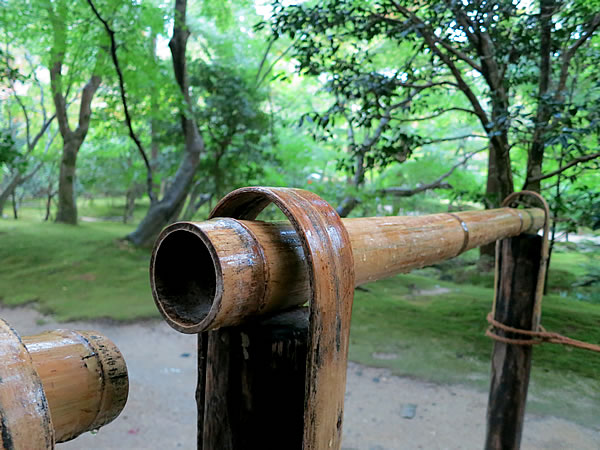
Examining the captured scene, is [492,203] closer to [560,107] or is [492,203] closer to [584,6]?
[560,107]

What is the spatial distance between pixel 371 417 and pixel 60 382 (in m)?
3.54

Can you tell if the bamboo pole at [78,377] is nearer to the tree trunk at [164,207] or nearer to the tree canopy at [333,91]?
the tree canopy at [333,91]

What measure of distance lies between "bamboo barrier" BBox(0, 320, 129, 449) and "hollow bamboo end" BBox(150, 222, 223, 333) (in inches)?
3.7

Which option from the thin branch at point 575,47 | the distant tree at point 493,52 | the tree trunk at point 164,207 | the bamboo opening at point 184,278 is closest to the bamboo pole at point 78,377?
the bamboo opening at point 184,278

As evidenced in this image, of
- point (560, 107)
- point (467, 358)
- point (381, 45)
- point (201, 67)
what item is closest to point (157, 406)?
point (467, 358)

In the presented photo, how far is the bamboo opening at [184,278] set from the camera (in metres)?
0.64

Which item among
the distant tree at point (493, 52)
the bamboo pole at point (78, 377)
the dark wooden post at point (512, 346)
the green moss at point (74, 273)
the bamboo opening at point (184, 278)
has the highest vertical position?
the distant tree at point (493, 52)

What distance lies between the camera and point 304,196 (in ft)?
2.20

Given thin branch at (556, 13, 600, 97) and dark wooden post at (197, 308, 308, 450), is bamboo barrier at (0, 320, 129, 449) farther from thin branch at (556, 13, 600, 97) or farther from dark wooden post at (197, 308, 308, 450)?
thin branch at (556, 13, 600, 97)

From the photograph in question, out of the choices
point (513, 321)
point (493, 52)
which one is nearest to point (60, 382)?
point (513, 321)

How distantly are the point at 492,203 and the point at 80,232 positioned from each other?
8.48 meters

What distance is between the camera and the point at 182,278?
69 centimetres

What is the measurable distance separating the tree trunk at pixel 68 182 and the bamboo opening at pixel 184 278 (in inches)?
420

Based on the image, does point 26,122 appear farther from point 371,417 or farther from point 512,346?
point 512,346
